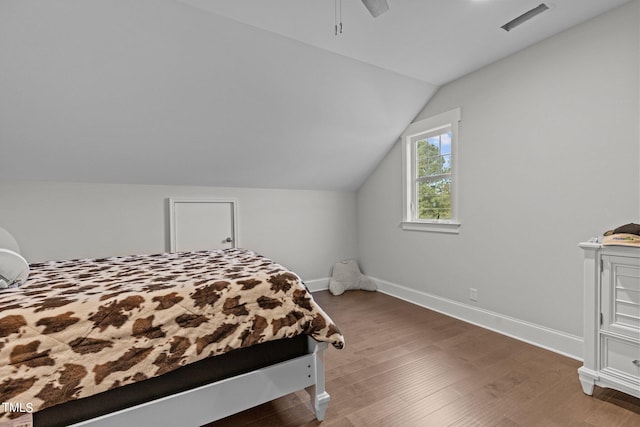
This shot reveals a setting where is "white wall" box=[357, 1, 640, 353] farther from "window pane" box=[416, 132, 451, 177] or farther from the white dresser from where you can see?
the white dresser

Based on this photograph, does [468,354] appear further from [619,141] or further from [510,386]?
[619,141]

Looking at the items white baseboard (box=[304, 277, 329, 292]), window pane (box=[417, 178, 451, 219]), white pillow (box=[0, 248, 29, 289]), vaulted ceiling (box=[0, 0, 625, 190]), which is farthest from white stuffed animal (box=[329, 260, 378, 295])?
white pillow (box=[0, 248, 29, 289])

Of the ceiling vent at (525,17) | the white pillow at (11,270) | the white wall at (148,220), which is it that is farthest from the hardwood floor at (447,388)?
the ceiling vent at (525,17)

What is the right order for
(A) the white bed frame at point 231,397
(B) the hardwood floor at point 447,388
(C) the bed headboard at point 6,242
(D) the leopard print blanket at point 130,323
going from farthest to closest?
(C) the bed headboard at point 6,242, (B) the hardwood floor at point 447,388, (A) the white bed frame at point 231,397, (D) the leopard print blanket at point 130,323

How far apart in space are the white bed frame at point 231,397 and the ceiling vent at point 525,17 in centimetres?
265

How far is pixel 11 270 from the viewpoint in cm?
162

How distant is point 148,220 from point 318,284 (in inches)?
91.5

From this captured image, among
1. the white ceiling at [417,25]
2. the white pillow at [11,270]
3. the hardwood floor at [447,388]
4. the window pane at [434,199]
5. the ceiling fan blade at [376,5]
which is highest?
the white ceiling at [417,25]

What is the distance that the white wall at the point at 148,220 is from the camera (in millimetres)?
2799

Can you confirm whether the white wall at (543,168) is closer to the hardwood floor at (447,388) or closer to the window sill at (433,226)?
the window sill at (433,226)

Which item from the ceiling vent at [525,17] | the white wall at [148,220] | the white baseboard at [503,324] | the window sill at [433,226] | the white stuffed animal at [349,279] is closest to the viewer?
the ceiling vent at [525,17]

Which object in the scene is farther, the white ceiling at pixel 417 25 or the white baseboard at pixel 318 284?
the white baseboard at pixel 318 284

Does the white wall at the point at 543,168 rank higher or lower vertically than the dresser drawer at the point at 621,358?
higher

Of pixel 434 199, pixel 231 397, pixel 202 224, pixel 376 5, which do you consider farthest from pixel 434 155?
pixel 231 397
